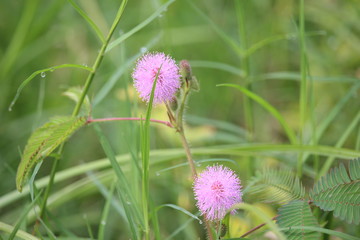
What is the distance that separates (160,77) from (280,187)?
0.38m

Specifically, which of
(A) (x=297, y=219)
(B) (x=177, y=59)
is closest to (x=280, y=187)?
(A) (x=297, y=219)

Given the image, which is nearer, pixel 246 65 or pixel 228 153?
pixel 228 153

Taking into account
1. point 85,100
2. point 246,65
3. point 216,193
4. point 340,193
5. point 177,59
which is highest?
point 177,59

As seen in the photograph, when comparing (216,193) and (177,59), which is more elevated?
(177,59)

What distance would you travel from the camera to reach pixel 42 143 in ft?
3.39

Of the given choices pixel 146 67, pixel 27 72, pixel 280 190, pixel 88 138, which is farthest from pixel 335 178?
pixel 27 72

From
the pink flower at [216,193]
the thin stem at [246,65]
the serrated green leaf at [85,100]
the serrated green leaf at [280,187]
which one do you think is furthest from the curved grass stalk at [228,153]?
the pink flower at [216,193]

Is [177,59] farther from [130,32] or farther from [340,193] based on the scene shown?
[340,193]

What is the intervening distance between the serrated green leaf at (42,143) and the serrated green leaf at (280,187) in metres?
0.46

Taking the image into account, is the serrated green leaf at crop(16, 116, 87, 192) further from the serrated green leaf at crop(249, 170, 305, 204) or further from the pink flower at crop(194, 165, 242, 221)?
the serrated green leaf at crop(249, 170, 305, 204)

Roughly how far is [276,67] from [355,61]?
0.49 metres

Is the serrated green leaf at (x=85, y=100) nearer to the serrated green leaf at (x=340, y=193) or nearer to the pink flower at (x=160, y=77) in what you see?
the pink flower at (x=160, y=77)

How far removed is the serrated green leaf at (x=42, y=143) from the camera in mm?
1023

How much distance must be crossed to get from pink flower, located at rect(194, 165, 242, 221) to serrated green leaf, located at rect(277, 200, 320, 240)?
12 centimetres
